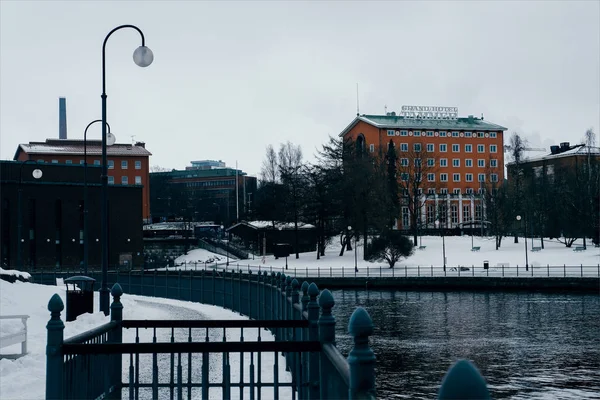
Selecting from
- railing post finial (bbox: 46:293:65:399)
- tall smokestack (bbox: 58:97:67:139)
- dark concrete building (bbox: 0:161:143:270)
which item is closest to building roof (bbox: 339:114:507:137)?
dark concrete building (bbox: 0:161:143:270)

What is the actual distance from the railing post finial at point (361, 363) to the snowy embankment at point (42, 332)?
8.36m

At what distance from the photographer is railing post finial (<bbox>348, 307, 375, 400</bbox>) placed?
4.57m

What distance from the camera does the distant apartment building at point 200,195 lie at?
16588 centimetres

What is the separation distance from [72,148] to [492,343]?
104014 mm

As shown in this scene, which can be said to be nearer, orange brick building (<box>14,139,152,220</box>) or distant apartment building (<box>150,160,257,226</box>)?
orange brick building (<box>14,139,152,220</box>)

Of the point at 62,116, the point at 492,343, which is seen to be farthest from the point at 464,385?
the point at 62,116

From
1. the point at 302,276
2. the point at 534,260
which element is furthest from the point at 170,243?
the point at 534,260

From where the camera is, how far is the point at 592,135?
123m

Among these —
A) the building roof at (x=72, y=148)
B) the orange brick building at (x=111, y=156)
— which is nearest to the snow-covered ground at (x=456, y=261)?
the orange brick building at (x=111, y=156)

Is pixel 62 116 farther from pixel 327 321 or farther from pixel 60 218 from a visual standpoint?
pixel 327 321

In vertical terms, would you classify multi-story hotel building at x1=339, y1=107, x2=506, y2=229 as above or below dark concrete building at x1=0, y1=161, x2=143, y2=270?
above

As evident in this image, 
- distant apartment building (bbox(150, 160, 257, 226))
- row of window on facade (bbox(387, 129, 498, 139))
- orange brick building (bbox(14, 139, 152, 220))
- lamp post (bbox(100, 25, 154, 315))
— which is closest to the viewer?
lamp post (bbox(100, 25, 154, 315))

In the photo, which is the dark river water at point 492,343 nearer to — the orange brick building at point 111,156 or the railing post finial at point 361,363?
the railing post finial at point 361,363

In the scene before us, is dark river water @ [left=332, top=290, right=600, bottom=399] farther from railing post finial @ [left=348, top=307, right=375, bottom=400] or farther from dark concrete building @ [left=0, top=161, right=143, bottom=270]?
dark concrete building @ [left=0, top=161, right=143, bottom=270]
